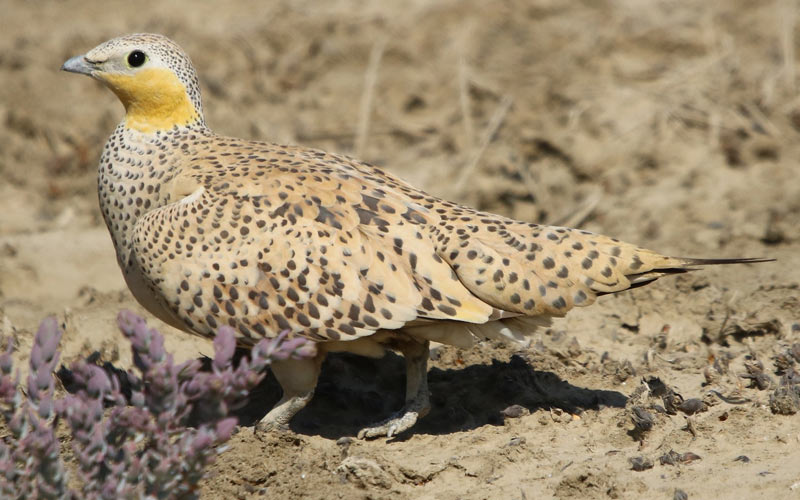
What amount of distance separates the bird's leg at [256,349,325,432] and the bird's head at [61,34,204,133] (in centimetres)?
154

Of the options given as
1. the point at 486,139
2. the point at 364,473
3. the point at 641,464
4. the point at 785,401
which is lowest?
the point at 364,473

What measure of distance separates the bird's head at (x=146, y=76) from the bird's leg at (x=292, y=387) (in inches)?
60.8

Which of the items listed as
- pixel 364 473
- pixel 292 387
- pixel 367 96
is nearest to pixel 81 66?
pixel 292 387

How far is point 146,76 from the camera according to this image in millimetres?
5566

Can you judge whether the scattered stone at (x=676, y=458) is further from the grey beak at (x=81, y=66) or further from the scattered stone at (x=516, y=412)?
the grey beak at (x=81, y=66)

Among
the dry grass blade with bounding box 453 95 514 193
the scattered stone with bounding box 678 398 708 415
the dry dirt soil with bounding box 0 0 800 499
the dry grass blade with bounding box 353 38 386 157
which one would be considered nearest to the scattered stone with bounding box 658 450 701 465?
the dry dirt soil with bounding box 0 0 800 499

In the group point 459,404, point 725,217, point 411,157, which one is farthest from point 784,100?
point 459,404

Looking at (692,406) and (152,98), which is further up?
(152,98)

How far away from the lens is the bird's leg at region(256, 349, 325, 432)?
516 cm

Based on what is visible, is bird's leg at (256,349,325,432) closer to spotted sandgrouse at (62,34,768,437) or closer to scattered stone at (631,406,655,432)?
spotted sandgrouse at (62,34,768,437)

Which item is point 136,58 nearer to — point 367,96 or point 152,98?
point 152,98

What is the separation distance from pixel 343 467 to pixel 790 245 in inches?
162

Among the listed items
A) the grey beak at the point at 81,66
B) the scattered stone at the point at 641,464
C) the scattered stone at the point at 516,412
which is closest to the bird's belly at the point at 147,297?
the grey beak at the point at 81,66

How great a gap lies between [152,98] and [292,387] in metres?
1.76
